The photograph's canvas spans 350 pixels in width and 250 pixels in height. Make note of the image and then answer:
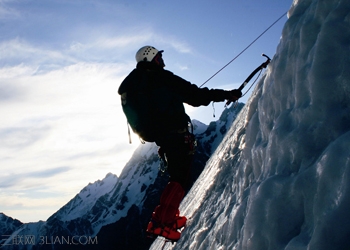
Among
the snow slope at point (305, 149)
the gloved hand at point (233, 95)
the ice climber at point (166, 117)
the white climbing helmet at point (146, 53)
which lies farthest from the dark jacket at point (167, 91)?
the snow slope at point (305, 149)

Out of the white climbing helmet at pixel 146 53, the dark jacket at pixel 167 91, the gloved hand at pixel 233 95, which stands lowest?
the gloved hand at pixel 233 95

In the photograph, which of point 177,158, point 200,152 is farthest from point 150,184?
point 177,158

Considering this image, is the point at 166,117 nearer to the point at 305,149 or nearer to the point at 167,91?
the point at 167,91

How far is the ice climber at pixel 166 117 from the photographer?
15.2 feet

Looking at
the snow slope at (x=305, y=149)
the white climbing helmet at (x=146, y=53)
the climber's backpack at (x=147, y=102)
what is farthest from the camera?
the white climbing helmet at (x=146, y=53)

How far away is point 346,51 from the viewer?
2322mm

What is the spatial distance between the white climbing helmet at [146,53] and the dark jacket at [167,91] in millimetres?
229

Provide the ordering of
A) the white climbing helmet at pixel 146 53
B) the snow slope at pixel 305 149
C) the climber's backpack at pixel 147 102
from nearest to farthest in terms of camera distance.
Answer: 1. the snow slope at pixel 305 149
2. the climber's backpack at pixel 147 102
3. the white climbing helmet at pixel 146 53

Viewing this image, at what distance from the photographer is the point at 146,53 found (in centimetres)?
507

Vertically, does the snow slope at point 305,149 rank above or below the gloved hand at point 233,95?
below

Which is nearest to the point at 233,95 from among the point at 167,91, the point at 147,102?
the point at 167,91

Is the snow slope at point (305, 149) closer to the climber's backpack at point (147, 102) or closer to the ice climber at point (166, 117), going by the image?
the ice climber at point (166, 117)

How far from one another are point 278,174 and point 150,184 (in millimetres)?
174291

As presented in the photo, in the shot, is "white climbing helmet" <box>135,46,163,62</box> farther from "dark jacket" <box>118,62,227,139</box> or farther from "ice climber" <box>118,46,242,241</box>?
"dark jacket" <box>118,62,227,139</box>
